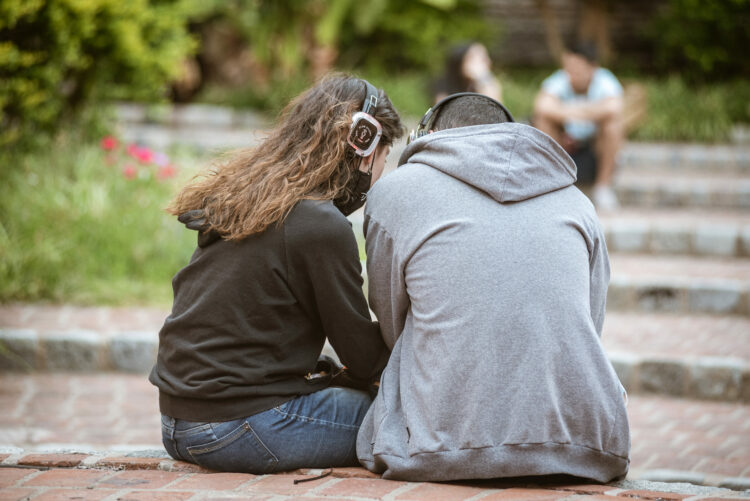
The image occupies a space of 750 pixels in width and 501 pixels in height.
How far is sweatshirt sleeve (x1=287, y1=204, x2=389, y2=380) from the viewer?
260 cm

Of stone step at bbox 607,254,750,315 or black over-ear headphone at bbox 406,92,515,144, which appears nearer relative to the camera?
black over-ear headphone at bbox 406,92,515,144

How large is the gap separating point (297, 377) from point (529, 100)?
8.51 metres

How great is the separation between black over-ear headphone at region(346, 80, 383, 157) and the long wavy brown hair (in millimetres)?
21

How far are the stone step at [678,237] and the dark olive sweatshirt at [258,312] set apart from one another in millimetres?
4686

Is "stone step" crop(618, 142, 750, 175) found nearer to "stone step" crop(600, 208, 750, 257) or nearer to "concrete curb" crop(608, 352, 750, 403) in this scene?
"stone step" crop(600, 208, 750, 257)

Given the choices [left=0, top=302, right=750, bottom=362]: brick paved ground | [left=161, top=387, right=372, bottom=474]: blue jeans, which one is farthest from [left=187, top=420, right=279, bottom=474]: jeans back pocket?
[left=0, top=302, right=750, bottom=362]: brick paved ground

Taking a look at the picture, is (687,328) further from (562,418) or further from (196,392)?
(196,392)

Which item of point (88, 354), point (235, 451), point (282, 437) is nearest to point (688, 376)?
point (282, 437)

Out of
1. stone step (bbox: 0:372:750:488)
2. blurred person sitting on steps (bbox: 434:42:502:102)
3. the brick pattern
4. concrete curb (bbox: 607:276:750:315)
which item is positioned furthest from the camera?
blurred person sitting on steps (bbox: 434:42:502:102)

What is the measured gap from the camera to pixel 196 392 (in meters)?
2.66

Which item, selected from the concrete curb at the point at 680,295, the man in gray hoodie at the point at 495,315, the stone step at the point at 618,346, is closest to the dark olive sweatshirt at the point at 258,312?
the man in gray hoodie at the point at 495,315

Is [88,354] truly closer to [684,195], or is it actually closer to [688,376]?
[688,376]

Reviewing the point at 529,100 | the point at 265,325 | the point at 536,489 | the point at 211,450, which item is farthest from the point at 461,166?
the point at 529,100

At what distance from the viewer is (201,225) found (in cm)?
269
